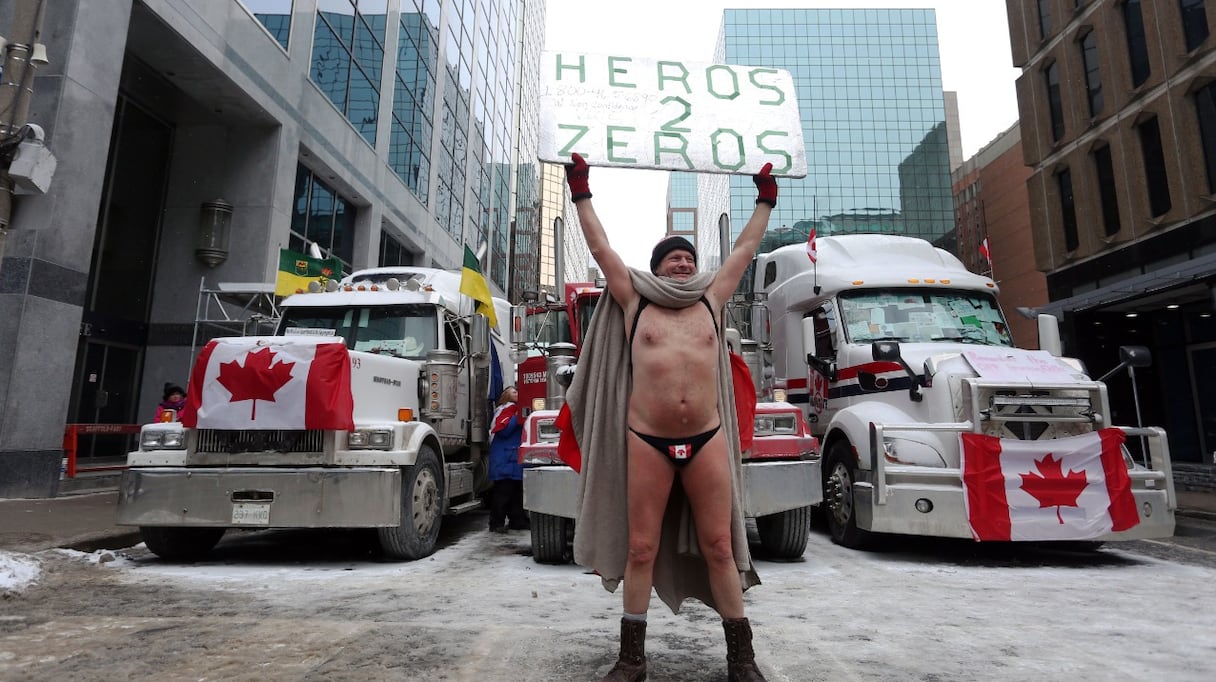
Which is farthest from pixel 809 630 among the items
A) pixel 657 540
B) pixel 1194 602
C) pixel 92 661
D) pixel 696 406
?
pixel 92 661

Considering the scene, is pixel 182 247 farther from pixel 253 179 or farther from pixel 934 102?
pixel 934 102

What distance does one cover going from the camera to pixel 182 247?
13.6 meters

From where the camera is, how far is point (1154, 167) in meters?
17.5

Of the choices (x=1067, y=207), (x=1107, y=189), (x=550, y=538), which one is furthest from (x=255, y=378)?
(x=1067, y=207)

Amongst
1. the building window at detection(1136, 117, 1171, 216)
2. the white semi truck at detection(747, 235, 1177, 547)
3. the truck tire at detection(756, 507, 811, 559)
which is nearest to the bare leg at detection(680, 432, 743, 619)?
the truck tire at detection(756, 507, 811, 559)

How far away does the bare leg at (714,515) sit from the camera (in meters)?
2.66

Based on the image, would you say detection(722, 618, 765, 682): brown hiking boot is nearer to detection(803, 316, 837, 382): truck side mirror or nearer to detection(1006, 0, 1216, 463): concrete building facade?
detection(803, 316, 837, 382): truck side mirror

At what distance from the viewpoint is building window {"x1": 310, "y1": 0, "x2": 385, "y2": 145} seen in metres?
16.2

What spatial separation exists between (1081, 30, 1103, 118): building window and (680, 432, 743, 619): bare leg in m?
23.4

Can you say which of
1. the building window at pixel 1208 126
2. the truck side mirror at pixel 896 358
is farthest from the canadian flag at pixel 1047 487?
the building window at pixel 1208 126

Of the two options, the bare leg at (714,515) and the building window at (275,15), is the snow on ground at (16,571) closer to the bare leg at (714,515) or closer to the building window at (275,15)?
the bare leg at (714,515)

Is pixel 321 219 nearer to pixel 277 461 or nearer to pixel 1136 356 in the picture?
pixel 277 461

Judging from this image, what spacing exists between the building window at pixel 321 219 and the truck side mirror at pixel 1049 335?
46.7 feet

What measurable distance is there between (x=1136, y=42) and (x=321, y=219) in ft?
74.9
